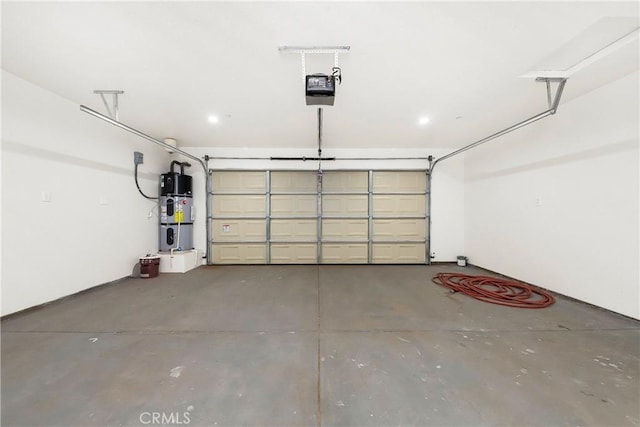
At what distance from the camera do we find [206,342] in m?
1.92

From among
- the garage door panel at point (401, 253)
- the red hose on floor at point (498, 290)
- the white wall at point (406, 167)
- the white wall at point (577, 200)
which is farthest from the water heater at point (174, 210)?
the white wall at point (577, 200)

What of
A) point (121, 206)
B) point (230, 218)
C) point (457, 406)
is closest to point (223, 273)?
point (230, 218)

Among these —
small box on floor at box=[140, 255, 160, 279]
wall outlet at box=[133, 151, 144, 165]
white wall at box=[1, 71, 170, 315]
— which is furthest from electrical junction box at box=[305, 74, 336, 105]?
small box on floor at box=[140, 255, 160, 279]

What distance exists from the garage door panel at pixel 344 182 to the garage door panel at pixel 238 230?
166 cm

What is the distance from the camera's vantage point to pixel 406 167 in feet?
16.4

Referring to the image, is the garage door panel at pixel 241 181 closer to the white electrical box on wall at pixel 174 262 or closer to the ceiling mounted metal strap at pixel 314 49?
the white electrical box on wall at pixel 174 262

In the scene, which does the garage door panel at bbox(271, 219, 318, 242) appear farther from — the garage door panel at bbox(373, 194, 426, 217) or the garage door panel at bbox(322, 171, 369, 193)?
the garage door panel at bbox(373, 194, 426, 217)

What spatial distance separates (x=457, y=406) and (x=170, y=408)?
1.64 metres

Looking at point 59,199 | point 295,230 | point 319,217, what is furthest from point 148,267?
A: point 319,217

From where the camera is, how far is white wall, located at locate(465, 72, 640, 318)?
236 centimetres

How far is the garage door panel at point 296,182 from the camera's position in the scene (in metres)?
5.01

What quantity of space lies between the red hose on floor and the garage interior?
7.6 inches

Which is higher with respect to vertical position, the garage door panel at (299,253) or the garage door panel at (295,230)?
the garage door panel at (295,230)

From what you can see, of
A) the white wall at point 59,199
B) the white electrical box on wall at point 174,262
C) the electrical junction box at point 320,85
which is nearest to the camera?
the electrical junction box at point 320,85
